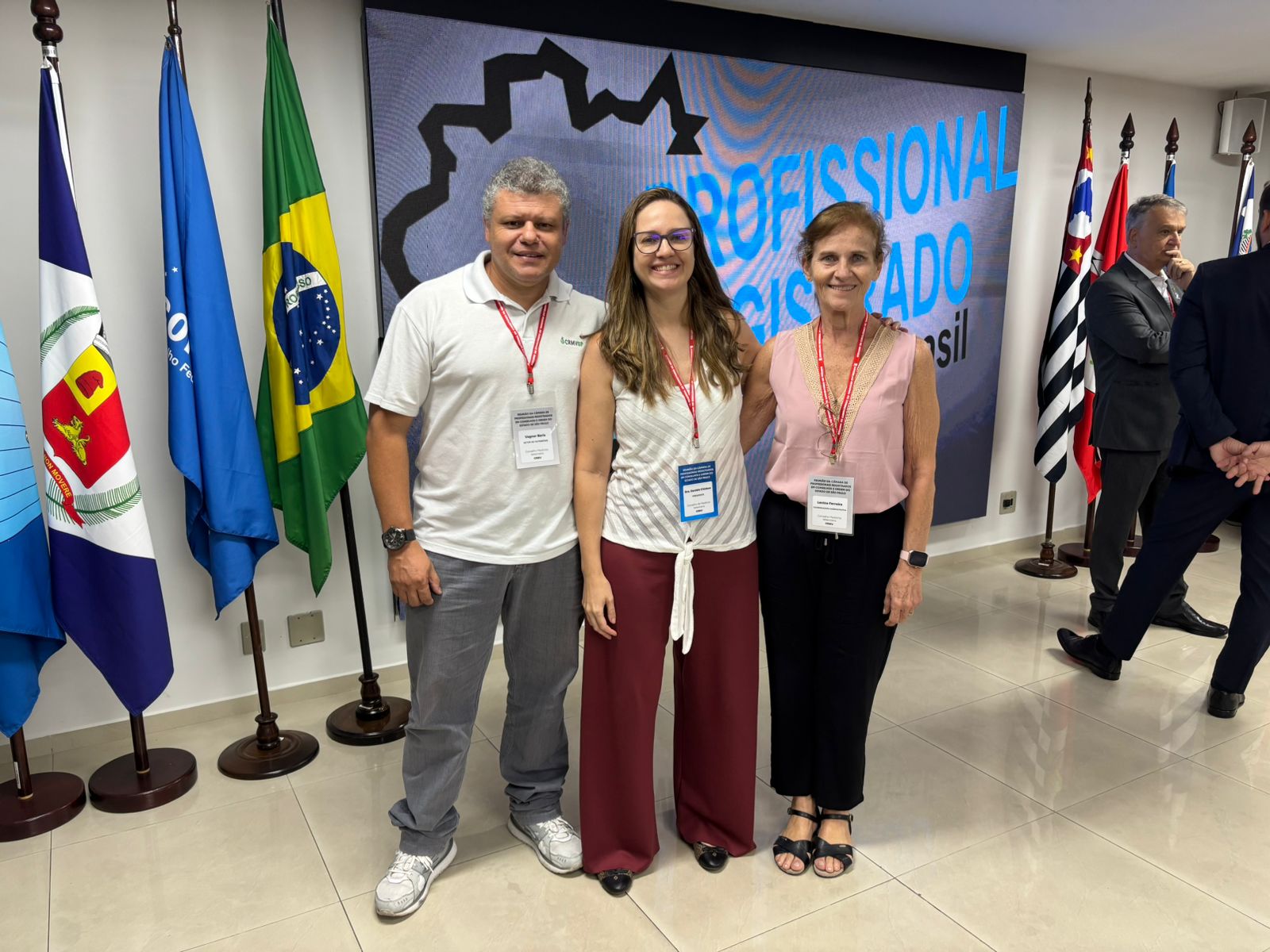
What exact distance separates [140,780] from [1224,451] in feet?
11.1

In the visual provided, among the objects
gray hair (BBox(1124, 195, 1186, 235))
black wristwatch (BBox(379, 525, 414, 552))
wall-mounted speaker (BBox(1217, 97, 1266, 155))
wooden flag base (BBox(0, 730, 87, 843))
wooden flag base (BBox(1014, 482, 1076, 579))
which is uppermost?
wall-mounted speaker (BBox(1217, 97, 1266, 155))

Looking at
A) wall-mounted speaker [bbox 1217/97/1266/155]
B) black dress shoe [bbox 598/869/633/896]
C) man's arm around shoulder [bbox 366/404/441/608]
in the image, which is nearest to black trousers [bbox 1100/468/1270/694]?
black dress shoe [bbox 598/869/633/896]

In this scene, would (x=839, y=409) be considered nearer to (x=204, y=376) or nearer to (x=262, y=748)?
(x=204, y=376)

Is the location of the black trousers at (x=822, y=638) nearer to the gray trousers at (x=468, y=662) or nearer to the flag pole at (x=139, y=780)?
the gray trousers at (x=468, y=662)

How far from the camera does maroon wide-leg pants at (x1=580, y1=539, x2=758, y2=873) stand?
2035 mm

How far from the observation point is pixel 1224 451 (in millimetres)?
2801

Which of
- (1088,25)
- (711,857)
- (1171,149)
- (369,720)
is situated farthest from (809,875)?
(1171,149)

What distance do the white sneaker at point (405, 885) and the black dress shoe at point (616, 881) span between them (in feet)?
1.33

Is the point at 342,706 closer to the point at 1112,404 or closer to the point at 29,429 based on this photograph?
the point at 29,429

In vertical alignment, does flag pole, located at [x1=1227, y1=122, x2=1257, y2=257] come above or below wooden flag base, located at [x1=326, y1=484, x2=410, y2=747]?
above

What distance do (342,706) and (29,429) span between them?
4.21 ft

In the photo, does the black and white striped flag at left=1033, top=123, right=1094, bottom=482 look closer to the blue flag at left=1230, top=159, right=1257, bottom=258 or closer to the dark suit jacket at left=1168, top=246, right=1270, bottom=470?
the blue flag at left=1230, top=159, right=1257, bottom=258

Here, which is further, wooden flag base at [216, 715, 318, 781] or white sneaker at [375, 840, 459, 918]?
wooden flag base at [216, 715, 318, 781]

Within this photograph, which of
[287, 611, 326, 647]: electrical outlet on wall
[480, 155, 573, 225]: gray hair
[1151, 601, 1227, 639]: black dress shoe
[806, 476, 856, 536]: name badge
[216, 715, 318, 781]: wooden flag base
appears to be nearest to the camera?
[480, 155, 573, 225]: gray hair
